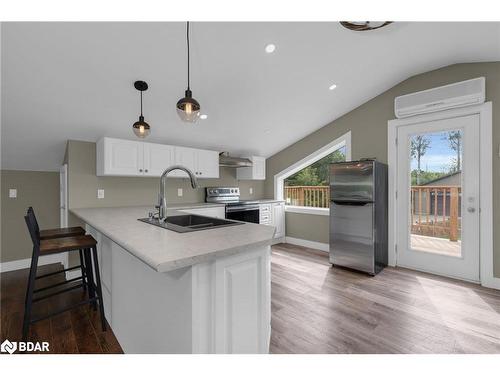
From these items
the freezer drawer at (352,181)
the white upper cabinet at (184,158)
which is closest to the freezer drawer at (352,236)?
the freezer drawer at (352,181)

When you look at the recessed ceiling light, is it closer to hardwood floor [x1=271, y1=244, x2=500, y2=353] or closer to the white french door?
the white french door

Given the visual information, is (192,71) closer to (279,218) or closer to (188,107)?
(188,107)

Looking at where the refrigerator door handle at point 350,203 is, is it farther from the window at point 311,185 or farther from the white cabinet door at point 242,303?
the white cabinet door at point 242,303

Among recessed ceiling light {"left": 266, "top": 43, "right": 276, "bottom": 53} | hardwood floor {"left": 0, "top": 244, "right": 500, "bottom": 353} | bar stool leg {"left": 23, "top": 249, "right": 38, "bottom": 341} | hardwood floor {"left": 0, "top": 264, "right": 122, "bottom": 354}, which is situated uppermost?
recessed ceiling light {"left": 266, "top": 43, "right": 276, "bottom": 53}

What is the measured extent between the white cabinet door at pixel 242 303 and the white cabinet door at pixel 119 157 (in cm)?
256

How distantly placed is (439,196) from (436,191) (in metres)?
0.07

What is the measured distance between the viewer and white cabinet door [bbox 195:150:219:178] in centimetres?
384

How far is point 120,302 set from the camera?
5.53ft

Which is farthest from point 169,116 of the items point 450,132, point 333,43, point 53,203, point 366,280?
point 450,132

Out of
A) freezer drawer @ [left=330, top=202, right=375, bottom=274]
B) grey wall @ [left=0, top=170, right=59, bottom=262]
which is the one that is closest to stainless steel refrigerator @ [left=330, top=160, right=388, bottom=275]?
freezer drawer @ [left=330, top=202, right=375, bottom=274]

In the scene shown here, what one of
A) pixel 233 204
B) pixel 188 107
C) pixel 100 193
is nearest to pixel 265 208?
pixel 233 204

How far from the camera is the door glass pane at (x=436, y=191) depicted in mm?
2922

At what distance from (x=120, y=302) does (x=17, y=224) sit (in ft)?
9.44
